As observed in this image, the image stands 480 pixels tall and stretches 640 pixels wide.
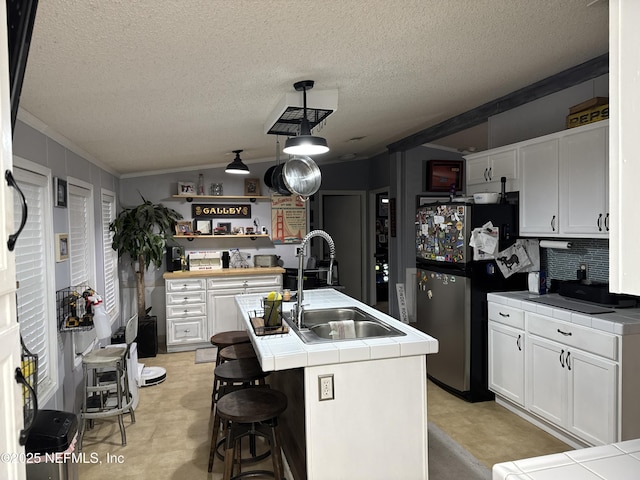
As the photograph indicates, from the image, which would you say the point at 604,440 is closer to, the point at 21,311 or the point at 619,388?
the point at 619,388

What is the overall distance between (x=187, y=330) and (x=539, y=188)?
403cm

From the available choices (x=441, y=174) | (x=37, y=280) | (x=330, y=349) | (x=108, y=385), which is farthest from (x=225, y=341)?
(x=441, y=174)

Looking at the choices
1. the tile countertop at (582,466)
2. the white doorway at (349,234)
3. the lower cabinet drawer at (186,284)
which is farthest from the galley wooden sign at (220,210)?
the tile countertop at (582,466)

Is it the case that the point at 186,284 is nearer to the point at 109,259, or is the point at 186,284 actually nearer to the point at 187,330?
the point at 187,330

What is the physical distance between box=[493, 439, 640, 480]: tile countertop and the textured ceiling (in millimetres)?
1557

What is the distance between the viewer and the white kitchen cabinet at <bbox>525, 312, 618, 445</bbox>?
2514 mm

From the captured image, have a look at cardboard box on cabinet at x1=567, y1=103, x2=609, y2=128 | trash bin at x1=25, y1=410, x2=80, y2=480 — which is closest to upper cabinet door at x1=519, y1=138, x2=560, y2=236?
cardboard box on cabinet at x1=567, y1=103, x2=609, y2=128

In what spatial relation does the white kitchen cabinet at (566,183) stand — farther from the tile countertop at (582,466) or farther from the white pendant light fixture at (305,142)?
the tile countertop at (582,466)

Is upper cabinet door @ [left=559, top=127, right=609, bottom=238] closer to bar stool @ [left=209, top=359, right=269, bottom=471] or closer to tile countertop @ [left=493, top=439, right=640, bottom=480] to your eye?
tile countertop @ [left=493, top=439, right=640, bottom=480]

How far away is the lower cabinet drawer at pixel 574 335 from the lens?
2.51 m

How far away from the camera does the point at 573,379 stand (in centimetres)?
274

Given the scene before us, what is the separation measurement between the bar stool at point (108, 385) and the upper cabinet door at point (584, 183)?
128 inches

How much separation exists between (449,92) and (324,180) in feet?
12.3

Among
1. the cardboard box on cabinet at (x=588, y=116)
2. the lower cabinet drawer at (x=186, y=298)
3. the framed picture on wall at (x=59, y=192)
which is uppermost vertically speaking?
the cardboard box on cabinet at (x=588, y=116)
